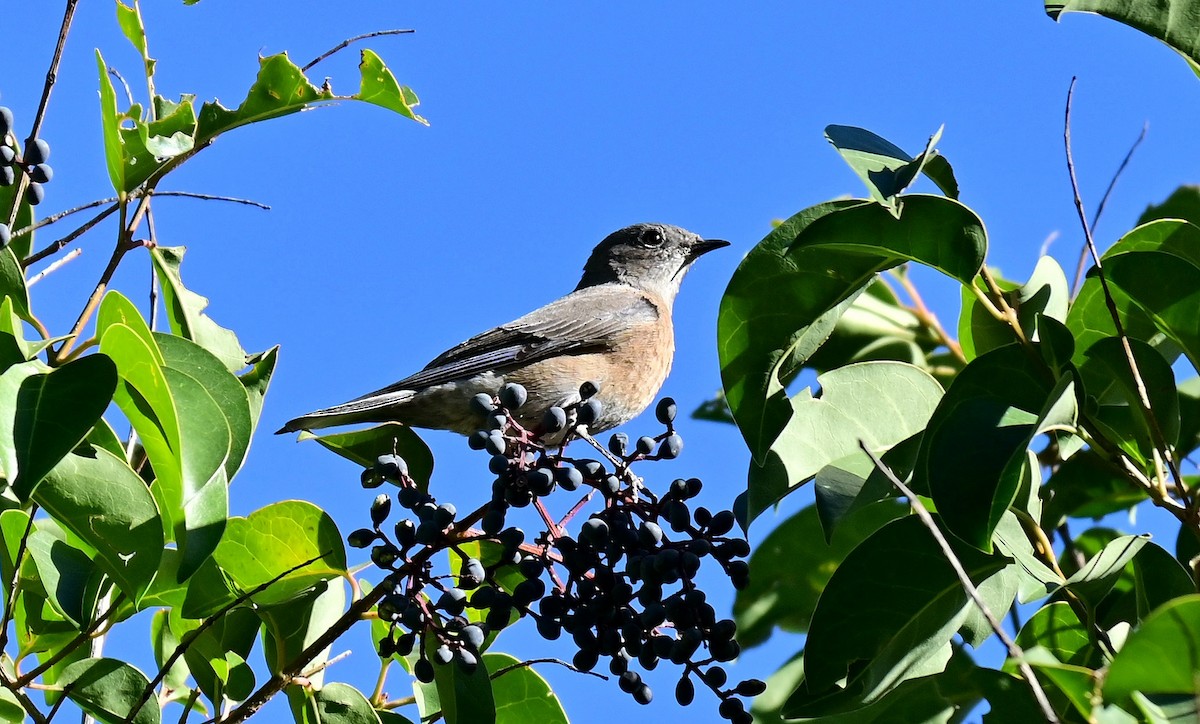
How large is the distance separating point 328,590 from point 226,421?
107 centimetres

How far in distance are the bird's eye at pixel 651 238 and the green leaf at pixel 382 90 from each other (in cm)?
443

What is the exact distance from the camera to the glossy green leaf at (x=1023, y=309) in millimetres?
2854

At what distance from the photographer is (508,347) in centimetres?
598

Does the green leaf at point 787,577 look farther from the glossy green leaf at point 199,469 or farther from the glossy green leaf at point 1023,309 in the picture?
the glossy green leaf at point 199,469

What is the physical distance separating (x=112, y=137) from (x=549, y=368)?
3078 mm

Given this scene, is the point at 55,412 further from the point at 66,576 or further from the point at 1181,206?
the point at 1181,206

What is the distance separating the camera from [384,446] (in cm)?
355

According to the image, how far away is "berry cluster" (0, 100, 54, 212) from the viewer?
297cm

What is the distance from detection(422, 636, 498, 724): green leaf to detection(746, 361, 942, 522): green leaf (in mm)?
948

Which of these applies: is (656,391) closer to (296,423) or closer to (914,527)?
(296,423)

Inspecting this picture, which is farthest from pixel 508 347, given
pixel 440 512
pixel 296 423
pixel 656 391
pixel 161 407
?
pixel 161 407

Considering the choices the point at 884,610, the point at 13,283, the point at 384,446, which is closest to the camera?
the point at 884,610

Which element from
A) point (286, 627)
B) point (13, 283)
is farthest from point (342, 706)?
point (13, 283)

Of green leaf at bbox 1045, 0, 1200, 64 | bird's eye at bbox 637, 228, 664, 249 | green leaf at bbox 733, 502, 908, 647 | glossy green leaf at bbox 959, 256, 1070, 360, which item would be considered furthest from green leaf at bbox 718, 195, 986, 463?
bird's eye at bbox 637, 228, 664, 249
